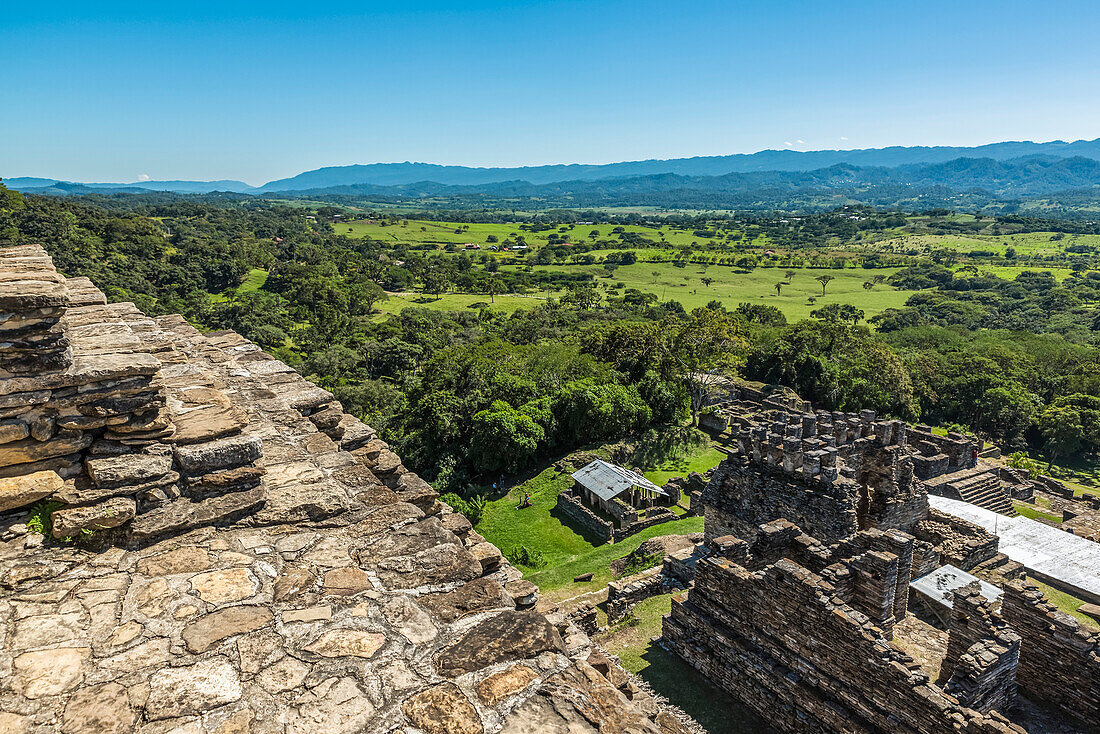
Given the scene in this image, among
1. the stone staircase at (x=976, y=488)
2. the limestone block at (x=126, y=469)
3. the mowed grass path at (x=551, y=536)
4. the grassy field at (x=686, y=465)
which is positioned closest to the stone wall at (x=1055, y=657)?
the mowed grass path at (x=551, y=536)

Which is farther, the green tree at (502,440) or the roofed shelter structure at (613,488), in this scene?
the green tree at (502,440)

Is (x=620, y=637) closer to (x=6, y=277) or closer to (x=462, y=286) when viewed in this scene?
(x=6, y=277)

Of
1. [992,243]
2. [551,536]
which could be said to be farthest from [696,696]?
[992,243]

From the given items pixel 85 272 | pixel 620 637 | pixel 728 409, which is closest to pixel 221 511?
pixel 620 637

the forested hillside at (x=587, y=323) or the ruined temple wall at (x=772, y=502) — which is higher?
the ruined temple wall at (x=772, y=502)

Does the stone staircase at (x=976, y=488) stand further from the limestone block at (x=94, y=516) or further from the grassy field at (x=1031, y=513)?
the limestone block at (x=94, y=516)

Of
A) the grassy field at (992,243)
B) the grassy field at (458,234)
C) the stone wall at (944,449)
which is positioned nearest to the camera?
the stone wall at (944,449)

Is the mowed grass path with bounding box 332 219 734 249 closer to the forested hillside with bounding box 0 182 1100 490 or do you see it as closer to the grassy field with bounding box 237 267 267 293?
the forested hillside with bounding box 0 182 1100 490

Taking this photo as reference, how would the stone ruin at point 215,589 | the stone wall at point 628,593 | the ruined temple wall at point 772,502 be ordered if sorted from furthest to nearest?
1. the stone wall at point 628,593
2. the ruined temple wall at point 772,502
3. the stone ruin at point 215,589
